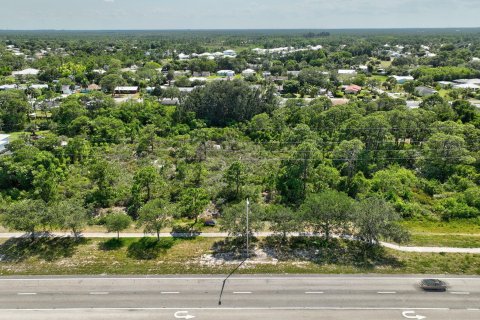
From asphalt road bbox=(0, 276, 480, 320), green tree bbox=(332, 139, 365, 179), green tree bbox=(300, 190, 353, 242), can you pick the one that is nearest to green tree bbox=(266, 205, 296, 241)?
green tree bbox=(300, 190, 353, 242)

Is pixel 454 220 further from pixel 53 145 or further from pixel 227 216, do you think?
pixel 53 145

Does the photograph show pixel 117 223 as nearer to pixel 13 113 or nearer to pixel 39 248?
pixel 39 248

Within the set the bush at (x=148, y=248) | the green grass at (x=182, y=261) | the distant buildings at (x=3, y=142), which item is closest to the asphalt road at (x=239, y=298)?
the green grass at (x=182, y=261)

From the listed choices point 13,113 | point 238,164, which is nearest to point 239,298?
point 238,164

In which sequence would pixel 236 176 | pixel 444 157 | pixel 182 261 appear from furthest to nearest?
pixel 444 157, pixel 236 176, pixel 182 261

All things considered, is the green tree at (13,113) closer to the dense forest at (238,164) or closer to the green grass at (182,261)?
the dense forest at (238,164)

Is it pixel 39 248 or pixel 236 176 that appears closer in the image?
pixel 39 248

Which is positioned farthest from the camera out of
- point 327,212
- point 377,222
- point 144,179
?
point 144,179

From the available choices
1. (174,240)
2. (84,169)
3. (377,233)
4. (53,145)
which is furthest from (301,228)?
(53,145)
